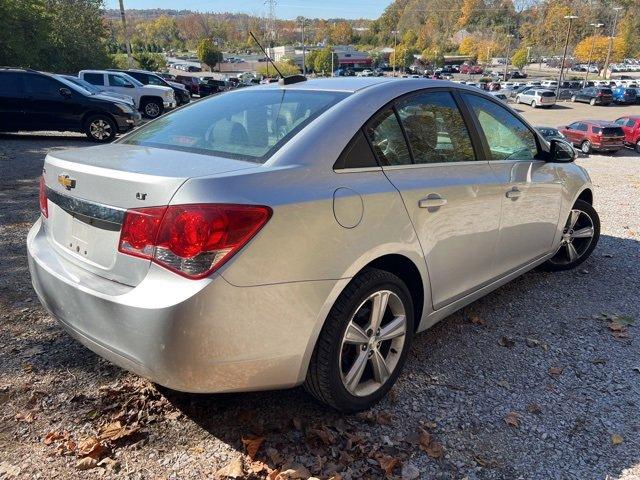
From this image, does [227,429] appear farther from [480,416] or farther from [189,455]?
[480,416]

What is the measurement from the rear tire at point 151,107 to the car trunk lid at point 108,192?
64.9 feet

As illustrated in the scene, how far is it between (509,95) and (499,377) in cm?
5927

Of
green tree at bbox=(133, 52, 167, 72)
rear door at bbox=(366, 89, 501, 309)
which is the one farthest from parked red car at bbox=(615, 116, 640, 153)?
green tree at bbox=(133, 52, 167, 72)

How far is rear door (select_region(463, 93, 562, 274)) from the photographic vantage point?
3402mm

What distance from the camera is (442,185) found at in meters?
2.87

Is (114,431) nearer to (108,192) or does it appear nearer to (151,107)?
(108,192)

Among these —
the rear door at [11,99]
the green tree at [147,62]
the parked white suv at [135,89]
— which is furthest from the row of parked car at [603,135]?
the green tree at [147,62]

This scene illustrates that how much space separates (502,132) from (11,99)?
12.5 meters

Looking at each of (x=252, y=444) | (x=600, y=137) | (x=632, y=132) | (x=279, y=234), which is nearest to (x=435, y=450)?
(x=252, y=444)

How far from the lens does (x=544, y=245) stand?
405 cm

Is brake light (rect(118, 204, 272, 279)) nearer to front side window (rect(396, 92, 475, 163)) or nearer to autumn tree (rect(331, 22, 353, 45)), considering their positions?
front side window (rect(396, 92, 475, 163))

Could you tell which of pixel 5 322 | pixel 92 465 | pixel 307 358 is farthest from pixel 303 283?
pixel 5 322

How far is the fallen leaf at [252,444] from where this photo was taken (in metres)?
2.35

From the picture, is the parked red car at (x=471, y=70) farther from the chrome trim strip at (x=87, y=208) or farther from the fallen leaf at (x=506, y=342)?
the chrome trim strip at (x=87, y=208)
